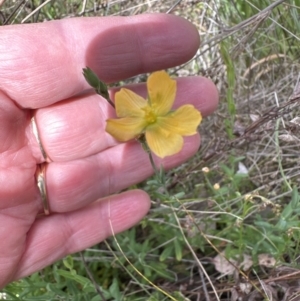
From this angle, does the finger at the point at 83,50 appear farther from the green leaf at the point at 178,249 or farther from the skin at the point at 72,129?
the green leaf at the point at 178,249

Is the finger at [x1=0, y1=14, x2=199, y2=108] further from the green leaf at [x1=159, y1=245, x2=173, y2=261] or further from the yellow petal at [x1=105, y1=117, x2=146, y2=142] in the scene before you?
the green leaf at [x1=159, y1=245, x2=173, y2=261]

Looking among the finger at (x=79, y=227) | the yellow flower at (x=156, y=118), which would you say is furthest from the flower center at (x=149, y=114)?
the finger at (x=79, y=227)

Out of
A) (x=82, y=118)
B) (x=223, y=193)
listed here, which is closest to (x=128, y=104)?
(x=82, y=118)

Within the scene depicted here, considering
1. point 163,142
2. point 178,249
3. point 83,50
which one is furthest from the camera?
point 178,249

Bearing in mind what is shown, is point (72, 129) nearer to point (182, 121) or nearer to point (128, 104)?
point (128, 104)

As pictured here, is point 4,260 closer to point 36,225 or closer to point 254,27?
point 36,225

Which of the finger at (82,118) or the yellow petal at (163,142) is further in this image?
the finger at (82,118)

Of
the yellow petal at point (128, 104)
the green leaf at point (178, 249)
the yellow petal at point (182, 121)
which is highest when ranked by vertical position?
the yellow petal at point (128, 104)

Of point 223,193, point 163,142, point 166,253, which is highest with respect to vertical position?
point 163,142
